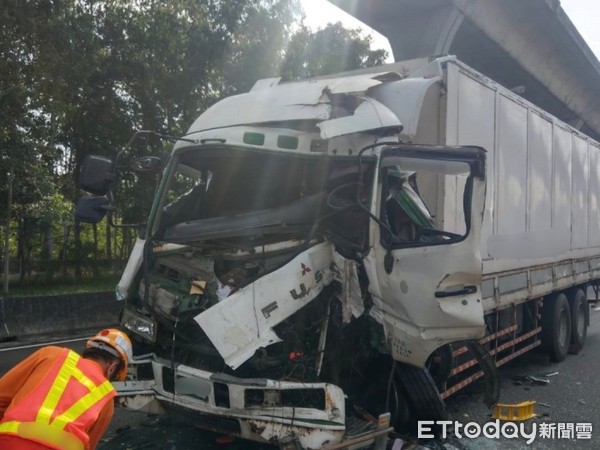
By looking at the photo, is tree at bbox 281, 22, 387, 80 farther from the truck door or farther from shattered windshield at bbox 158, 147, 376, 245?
the truck door

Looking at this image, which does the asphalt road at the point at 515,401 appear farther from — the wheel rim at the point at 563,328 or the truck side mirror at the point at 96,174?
the truck side mirror at the point at 96,174

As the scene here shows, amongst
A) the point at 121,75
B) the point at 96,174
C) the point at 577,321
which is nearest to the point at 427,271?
the point at 96,174

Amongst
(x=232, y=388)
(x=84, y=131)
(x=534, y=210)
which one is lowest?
(x=232, y=388)

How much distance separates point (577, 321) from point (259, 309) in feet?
20.8

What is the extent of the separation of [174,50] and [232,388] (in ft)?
35.1

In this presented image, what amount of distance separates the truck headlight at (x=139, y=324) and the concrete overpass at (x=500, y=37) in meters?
8.60

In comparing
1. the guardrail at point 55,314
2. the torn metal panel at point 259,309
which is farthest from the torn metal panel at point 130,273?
the guardrail at point 55,314

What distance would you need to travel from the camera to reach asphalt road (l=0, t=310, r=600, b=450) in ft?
13.7

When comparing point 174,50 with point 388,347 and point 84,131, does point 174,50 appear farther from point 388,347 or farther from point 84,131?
point 388,347

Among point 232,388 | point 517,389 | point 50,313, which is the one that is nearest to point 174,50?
point 50,313

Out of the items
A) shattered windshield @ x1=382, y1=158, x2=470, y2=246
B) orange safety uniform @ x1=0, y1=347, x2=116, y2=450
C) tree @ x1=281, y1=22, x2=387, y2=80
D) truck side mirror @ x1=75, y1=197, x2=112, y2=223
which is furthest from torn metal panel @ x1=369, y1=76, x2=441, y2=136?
tree @ x1=281, y1=22, x2=387, y2=80

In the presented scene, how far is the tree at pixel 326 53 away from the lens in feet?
49.1

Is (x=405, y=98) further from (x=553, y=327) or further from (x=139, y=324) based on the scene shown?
(x=553, y=327)

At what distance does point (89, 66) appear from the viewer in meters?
10.6
